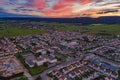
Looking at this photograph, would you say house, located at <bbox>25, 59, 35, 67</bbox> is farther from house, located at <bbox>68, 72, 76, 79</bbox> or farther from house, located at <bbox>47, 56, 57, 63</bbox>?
house, located at <bbox>68, 72, 76, 79</bbox>

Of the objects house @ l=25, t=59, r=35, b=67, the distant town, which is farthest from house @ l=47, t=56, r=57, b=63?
house @ l=25, t=59, r=35, b=67

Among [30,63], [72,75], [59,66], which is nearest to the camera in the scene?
[72,75]

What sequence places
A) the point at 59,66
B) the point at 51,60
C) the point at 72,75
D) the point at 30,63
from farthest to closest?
the point at 51,60, the point at 30,63, the point at 59,66, the point at 72,75

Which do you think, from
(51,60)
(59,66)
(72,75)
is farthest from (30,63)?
(72,75)

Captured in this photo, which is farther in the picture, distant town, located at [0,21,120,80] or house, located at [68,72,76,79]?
distant town, located at [0,21,120,80]

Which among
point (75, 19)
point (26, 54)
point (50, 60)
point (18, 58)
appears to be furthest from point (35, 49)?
point (75, 19)

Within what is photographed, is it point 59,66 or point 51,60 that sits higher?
A: point 51,60

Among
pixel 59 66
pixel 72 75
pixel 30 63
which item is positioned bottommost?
pixel 59 66

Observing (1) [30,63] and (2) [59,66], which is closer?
(2) [59,66]

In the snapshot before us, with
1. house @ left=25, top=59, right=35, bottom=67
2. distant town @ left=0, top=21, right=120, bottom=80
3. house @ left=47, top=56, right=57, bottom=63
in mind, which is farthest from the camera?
house @ left=47, top=56, right=57, bottom=63

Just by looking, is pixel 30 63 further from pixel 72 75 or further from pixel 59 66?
pixel 72 75

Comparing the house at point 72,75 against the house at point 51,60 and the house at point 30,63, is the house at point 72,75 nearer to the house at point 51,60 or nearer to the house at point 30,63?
the house at point 51,60
